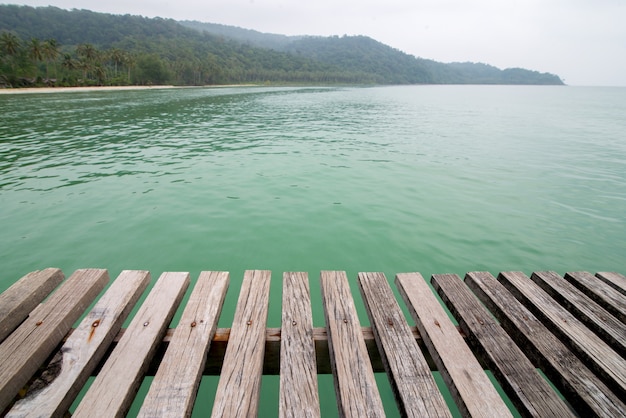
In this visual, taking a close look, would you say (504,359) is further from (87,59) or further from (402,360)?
(87,59)

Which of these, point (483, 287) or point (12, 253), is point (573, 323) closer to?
point (483, 287)

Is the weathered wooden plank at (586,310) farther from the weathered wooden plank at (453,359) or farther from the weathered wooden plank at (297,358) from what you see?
the weathered wooden plank at (297,358)

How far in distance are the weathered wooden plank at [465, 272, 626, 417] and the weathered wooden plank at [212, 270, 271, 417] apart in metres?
2.05

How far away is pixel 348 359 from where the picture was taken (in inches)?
81.8

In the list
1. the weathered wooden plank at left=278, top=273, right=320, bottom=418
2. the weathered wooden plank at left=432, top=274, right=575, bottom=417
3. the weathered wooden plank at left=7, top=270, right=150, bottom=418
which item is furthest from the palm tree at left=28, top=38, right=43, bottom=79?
the weathered wooden plank at left=432, top=274, right=575, bottom=417

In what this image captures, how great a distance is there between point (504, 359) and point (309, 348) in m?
1.38

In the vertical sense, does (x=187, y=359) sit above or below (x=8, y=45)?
below

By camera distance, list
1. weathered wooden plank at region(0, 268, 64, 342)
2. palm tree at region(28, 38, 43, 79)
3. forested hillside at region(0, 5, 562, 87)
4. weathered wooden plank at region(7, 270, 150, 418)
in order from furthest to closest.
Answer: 1. forested hillside at region(0, 5, 562, 87)
2. palm tree at region(28, 38, 43, 79)
3. weathered wooden plank at region(0, 268, 64, 342)
4. weathered wooden plank at region(7, 270, 150, 418)

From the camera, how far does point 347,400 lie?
5.87 ft

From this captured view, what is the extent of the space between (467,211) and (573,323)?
17.7ft

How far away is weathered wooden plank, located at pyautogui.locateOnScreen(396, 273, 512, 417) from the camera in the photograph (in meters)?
1.79

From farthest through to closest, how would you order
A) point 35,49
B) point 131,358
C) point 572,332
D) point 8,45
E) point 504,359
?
point 35,49 → point 8,45 → point 572,332 → point 504,359 → point 131,358

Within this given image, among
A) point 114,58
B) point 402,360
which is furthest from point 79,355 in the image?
point 114,58

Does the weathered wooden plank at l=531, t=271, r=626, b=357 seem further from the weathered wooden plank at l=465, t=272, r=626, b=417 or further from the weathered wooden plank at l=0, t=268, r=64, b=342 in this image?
the weathered wooden plank at l=0, t=268, r=64, b=342
